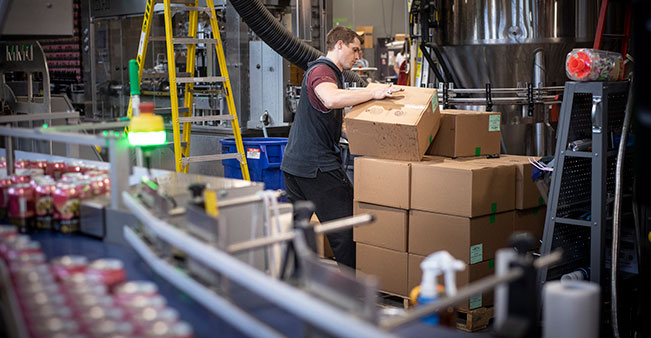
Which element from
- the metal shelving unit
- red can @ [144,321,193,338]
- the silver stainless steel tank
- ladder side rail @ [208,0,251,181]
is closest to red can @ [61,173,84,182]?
red can @ [144,321,193,338]

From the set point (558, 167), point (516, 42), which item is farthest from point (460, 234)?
point (516, 42)

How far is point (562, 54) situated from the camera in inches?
206

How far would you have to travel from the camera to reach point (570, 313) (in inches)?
71.5

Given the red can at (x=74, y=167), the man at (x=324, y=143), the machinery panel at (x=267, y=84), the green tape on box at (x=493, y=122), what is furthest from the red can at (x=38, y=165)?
the machinery panel at (x=267, y=84)

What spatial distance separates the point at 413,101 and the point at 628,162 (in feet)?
3.85

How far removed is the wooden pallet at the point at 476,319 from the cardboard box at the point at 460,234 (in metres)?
0.28

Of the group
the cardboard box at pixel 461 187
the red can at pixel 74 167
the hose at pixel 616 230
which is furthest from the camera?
the cardboard box at pixel 461 187

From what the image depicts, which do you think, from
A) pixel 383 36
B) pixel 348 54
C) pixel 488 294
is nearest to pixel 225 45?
pixel 348 54

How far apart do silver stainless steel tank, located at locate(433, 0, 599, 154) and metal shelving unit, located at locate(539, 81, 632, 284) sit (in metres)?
1.40

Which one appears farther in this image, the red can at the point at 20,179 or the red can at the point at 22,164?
the red can at the point at 22,164

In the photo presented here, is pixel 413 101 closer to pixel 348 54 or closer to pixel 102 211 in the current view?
pixel 348 54

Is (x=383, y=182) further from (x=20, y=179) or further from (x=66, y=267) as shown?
(x=66, y=267)

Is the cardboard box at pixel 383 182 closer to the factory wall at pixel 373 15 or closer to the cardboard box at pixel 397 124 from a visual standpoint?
the cardboard box at pixel 397 124

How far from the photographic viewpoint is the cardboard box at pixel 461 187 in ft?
12.8
